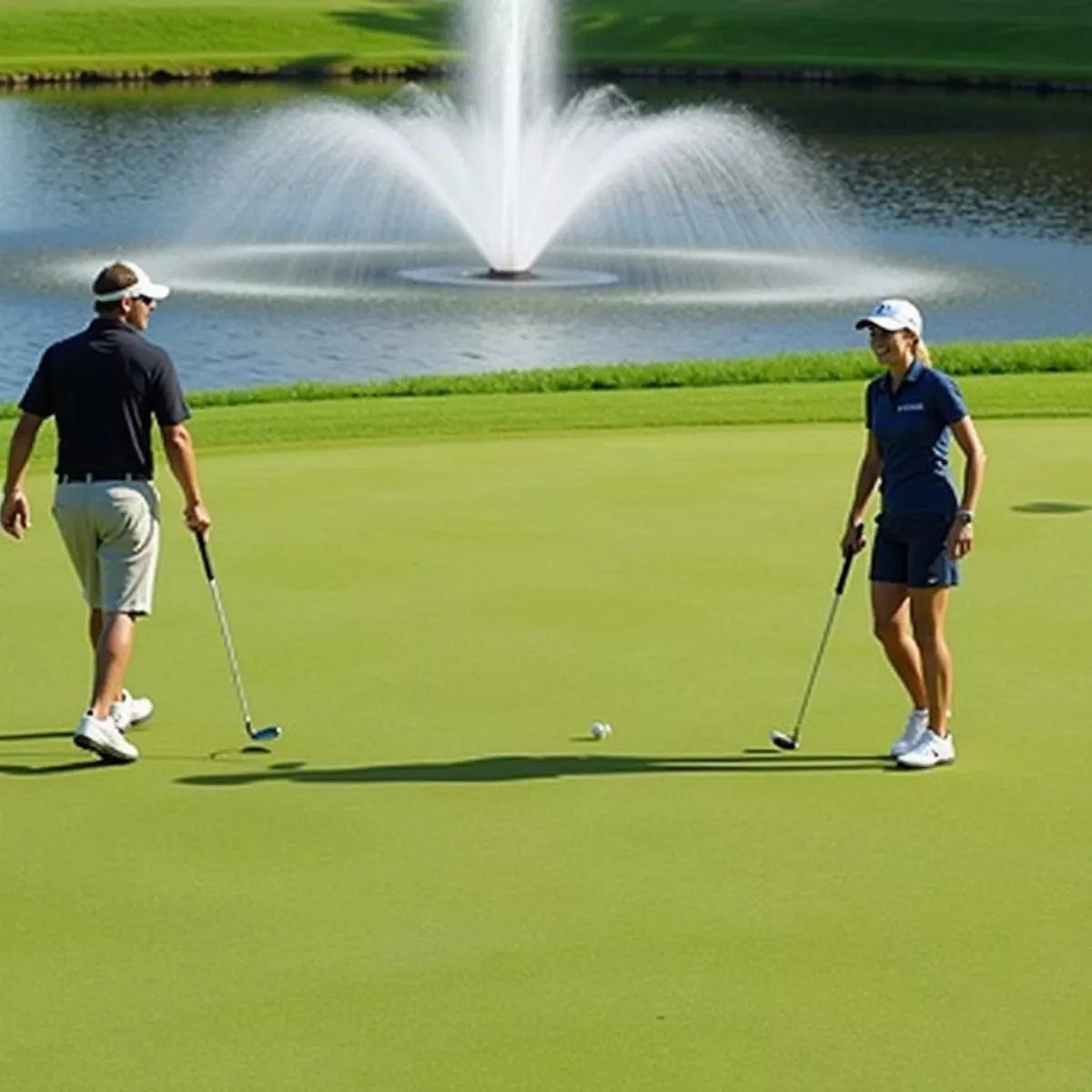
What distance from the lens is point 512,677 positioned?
37.8ft

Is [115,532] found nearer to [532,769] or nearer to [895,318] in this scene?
[532,769]

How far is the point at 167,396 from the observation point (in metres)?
10.5

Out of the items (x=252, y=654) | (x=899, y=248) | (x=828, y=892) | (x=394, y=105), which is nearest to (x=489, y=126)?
(x=899, y=248)

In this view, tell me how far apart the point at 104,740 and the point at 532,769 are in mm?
1516

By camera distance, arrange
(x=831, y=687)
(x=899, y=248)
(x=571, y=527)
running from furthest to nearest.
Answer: (x=899, y=248) → (x=571, y=527) → (x=831, y=687)

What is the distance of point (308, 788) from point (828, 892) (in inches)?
82.0

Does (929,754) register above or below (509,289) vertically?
above

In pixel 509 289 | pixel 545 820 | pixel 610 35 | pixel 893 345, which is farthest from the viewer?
pixel 610 35

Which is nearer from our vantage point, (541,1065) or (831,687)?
(541,1065)

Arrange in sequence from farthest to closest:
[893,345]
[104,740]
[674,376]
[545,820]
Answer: [674,376], [893,345], [104,740], [545,820]

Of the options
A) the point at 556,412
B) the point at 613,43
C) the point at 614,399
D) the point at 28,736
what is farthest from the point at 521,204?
the point at 613,43

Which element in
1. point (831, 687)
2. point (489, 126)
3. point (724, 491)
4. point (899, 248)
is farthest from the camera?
point (489, 126)

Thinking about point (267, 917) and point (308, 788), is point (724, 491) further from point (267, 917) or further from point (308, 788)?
point (267, 917)

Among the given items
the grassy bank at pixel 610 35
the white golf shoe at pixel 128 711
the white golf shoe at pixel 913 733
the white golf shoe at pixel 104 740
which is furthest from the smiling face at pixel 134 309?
the grassy bank at pixel 610 35
